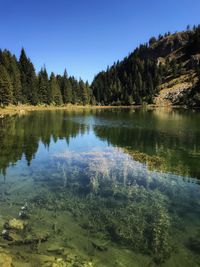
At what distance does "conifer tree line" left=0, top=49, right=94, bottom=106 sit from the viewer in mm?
106256

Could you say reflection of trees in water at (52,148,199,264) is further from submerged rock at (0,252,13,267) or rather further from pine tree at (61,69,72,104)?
pine tree at (61,69,72,104)

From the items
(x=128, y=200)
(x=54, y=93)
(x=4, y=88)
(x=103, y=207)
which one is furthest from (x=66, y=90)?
(x=103, y=207)

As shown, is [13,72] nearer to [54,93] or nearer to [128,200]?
[54,93]

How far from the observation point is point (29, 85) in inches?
5212

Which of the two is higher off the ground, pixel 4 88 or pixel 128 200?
pixel 4 88

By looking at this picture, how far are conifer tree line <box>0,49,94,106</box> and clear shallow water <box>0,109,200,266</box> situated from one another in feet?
264

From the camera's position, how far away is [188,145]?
124 ft

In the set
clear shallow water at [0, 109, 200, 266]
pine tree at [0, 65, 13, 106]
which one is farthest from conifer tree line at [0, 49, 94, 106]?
clear shallow water at [0, 109, 200, 266]

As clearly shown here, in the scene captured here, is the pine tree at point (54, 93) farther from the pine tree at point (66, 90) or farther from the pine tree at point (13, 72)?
the pine tree at point (13, 72)

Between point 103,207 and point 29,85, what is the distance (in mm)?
124543

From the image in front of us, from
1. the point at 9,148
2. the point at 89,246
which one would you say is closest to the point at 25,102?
the point at 9,148

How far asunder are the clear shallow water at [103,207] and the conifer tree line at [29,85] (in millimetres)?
80497

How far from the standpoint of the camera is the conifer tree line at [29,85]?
349 ft

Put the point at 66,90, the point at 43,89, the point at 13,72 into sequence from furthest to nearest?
1. the point at 66,90
2. the point at 43,89
3. the point at 13,72
